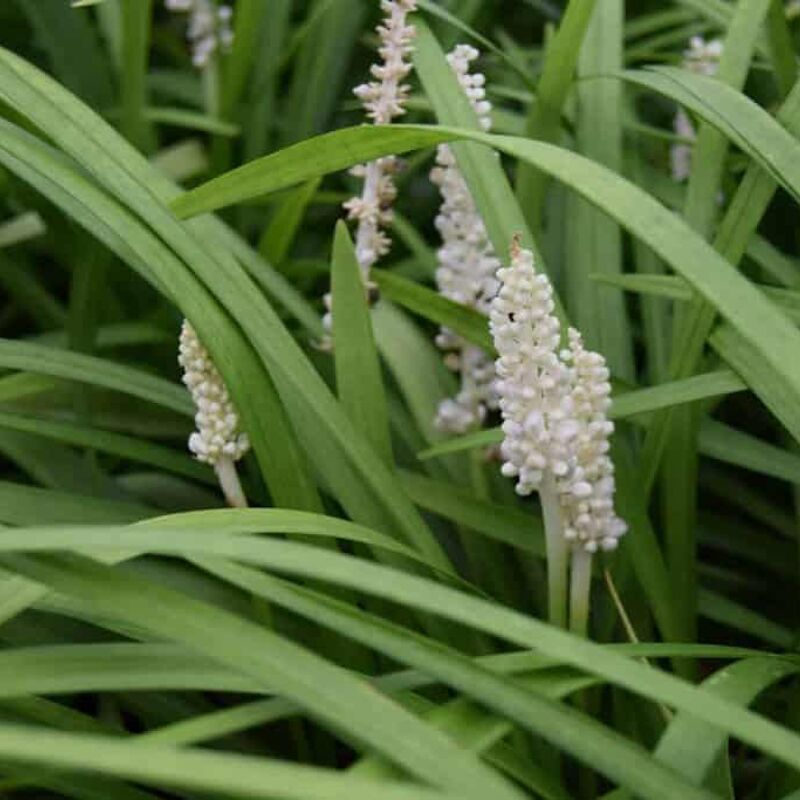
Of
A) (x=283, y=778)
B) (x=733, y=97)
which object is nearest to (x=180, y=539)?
(x=283, y=778)

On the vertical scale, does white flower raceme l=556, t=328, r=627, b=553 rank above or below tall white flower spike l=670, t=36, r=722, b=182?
below

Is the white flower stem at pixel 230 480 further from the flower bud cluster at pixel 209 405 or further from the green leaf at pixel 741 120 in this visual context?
the green leaf at pixel 741 120

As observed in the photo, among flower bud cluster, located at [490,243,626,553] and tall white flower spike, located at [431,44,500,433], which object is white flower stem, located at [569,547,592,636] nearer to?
flower bud cluster, located at [490,243,626,553]

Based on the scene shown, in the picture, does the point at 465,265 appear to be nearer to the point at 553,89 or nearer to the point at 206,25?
the point at 553,89

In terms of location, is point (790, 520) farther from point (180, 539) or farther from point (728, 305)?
point (180, 539)

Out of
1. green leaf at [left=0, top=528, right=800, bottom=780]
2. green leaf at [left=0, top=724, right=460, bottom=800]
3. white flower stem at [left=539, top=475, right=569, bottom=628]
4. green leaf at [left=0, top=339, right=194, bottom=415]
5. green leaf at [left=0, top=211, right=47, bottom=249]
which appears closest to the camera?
green leaf at [left=0, top=724, right=460, bottom=800]

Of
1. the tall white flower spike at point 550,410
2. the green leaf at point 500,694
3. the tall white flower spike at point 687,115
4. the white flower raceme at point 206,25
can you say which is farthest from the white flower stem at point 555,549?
the white flower raceme at point 206,25

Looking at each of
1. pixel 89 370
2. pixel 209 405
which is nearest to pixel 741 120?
pixel 209 405

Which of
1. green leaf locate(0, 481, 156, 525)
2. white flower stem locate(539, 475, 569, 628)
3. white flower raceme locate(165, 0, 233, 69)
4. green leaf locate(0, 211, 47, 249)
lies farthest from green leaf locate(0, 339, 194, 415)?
white flower raceme locate(165, 0, 233, 69)
